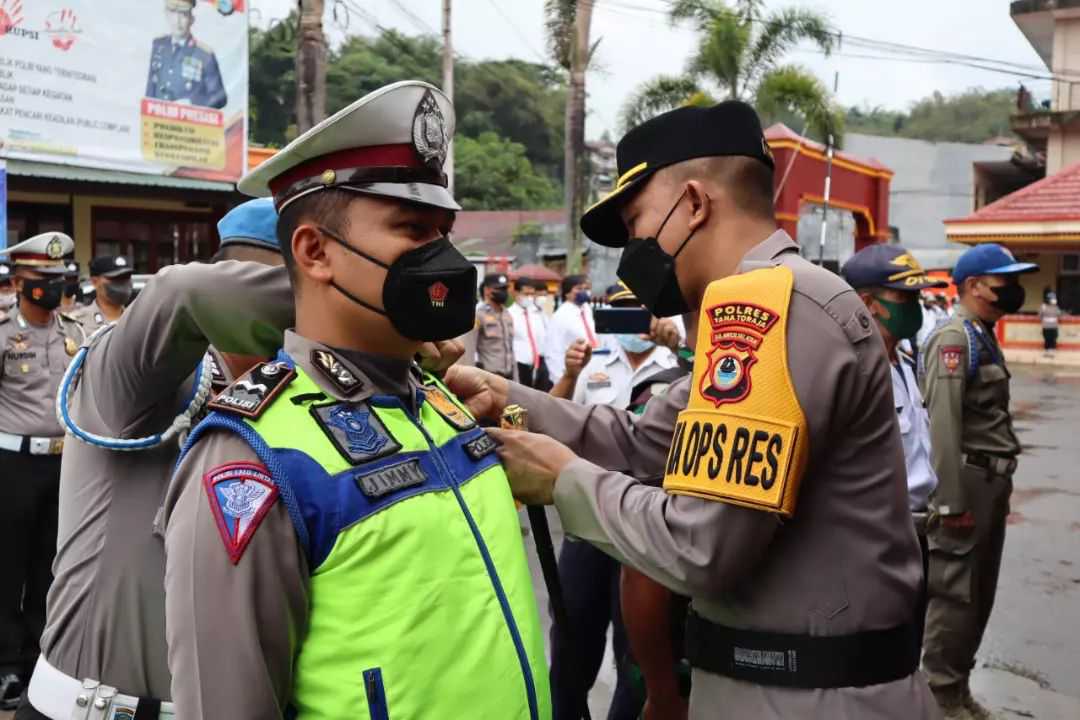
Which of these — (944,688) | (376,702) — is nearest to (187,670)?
(376,702)

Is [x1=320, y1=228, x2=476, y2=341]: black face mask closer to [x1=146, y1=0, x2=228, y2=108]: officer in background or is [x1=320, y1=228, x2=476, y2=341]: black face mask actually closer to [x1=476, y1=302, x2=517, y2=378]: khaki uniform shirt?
[x1=476, y1=302, x2=517, y2=378]: khaki uniform shirt

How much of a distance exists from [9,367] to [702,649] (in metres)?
4.10

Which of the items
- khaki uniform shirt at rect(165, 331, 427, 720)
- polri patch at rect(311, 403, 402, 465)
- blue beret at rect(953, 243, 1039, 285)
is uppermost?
blue beret at rect(953, 243, 1039, 285)

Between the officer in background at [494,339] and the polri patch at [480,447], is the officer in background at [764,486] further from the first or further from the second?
the officer in background at [494,339]

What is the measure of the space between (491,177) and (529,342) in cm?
3519

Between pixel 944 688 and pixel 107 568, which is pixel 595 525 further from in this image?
pixel 944 688

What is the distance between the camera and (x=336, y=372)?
154 centimetres

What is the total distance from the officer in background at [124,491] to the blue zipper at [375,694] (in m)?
0.80

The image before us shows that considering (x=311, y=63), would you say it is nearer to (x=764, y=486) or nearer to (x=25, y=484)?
(x=25, y=484)

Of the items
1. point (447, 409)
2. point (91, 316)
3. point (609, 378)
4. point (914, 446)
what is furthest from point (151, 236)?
point (447, 409)

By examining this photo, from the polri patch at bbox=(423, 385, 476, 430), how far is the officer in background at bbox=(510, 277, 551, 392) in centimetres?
916

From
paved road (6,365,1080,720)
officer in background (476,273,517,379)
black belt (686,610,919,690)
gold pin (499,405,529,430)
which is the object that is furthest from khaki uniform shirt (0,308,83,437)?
officer in background (476,273,517,379)

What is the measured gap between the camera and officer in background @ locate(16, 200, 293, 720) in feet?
6.44

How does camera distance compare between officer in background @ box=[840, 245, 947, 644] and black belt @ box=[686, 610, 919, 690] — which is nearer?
black belt @ box=[686, 610, 919, 690]
